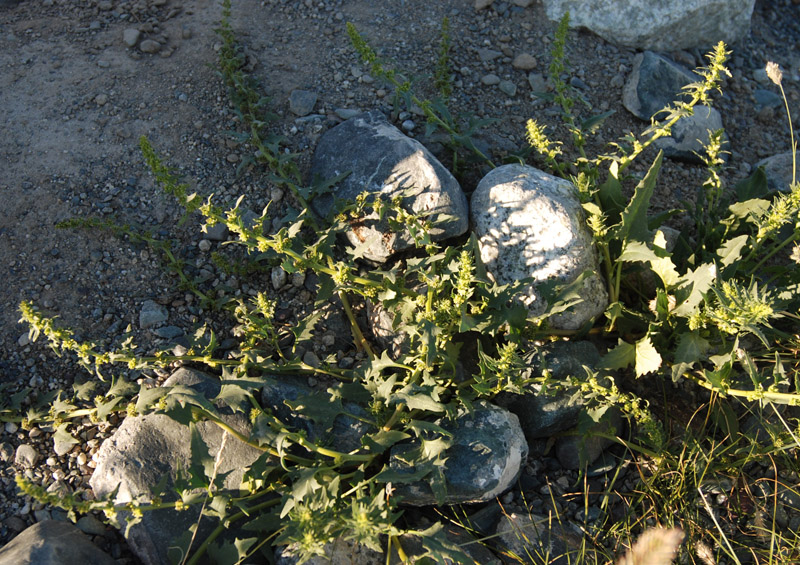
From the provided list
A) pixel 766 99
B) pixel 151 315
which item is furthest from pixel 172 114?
pixel 766 99

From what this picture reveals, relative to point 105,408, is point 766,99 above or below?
above

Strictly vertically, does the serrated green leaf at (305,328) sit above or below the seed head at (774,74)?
below

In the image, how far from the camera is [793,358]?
12.3 feet

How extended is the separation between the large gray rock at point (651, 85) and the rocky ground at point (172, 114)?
9 centimetres

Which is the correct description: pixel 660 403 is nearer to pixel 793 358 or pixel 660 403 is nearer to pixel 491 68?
pixel 793 358

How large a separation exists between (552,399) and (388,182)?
1473 millimetres

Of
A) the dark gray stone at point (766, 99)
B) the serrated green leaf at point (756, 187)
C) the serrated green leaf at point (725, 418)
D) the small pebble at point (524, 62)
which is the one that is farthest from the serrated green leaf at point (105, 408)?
the dark gray stone at point (766, 99)

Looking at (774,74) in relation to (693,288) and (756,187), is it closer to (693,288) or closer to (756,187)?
(756,187)

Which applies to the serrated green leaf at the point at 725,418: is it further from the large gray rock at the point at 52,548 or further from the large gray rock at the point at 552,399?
the large gray rock at the point at 52,548

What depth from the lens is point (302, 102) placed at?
4.53 metres

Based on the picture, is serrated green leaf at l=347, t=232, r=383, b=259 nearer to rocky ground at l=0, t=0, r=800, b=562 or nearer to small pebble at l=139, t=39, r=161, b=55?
rocky ground at l=0, t=0, r=800, b=562

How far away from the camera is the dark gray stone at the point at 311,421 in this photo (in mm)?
3424

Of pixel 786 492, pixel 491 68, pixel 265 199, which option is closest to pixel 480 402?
pixel 786 492

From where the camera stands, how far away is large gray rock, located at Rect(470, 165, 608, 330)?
3.72 meters
